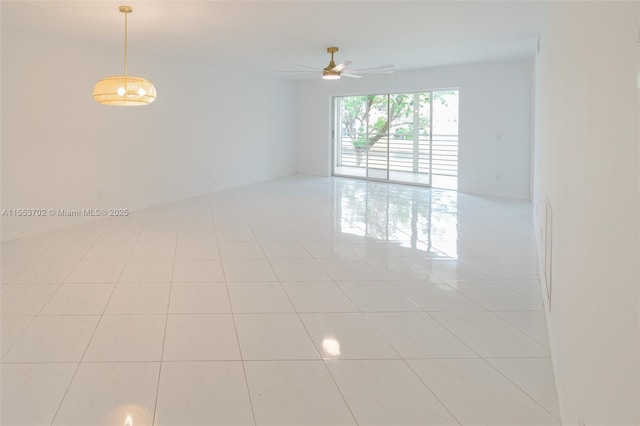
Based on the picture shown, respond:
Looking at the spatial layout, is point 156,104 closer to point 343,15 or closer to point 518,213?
point 343,15

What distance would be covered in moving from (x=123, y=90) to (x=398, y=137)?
7117 mm

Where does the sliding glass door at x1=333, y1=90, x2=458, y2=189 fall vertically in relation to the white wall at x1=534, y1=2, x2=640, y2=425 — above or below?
above

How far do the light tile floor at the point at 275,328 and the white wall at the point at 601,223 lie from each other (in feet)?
2.13

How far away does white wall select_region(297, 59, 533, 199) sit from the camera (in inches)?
333

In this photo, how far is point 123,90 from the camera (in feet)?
15.0

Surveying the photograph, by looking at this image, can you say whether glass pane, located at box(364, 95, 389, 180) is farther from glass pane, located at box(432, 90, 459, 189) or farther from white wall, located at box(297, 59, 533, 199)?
glass pane, located at box(432, 90, 459, 189)

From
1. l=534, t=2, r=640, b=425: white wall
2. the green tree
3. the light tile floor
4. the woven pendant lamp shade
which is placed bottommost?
the light tile floor

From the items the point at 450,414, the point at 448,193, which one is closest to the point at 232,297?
the point at 450,414

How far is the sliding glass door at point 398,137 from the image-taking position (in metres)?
10.3

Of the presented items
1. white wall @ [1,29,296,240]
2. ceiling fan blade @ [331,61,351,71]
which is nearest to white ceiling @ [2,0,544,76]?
ceiling fan blade @ [331,61,351,71]

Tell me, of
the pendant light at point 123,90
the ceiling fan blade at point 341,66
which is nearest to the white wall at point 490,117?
the ceiling fan blade at point 341,66

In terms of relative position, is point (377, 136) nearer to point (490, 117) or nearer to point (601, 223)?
point (490, 117)

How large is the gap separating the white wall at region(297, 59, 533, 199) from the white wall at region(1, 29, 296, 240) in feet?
10.5

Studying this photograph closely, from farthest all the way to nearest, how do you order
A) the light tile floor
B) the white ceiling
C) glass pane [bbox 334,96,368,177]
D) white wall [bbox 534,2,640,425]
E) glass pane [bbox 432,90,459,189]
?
glass pane [bbox 334,96,368,177], glass pane [bbox 432,90,459,189], the white ceiling, the light tile floor, white wall [bbox 534,2,640,425]
